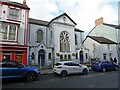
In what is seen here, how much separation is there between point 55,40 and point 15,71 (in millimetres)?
15267

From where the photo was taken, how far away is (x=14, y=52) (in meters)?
18.4

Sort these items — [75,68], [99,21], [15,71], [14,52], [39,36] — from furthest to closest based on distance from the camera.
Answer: [99,21] < [39,36] < [14,52] < [75,68] < [15,71]

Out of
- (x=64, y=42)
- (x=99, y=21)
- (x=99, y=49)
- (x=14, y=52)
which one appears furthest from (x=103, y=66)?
(x=99, y=21)

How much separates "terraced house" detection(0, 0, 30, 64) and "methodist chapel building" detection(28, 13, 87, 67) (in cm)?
383

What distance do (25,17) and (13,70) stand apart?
12.0 meters

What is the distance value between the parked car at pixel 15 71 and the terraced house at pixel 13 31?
7691 millimetres

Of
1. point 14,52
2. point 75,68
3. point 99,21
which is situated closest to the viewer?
point 75,68

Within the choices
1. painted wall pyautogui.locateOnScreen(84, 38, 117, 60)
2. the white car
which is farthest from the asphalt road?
painted wall pyautogui.locateOnScreen(84, 38, 117, 60)

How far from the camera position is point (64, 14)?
2702cm

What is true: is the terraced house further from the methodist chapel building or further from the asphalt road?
the asphalt road

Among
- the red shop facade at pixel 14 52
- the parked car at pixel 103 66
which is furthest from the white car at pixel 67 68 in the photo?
the red shop facade at pixel 14 52

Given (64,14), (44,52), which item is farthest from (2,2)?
(64,14)

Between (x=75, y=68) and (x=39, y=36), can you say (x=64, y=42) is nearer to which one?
(x=39, y=36)

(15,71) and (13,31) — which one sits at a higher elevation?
(13,31)
